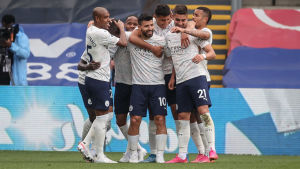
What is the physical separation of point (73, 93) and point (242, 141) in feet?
9.90

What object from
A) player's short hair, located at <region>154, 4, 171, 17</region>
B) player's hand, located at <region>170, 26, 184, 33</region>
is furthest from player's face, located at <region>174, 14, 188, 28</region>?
player's hand, located at <region>170, 26, 184, 33</region>

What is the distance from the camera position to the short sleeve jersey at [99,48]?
9.55 m

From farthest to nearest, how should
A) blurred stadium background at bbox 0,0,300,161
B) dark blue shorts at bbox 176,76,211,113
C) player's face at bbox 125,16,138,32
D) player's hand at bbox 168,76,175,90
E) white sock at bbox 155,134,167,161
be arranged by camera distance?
1. blurred stadium background at bbox 0,0,300,161
2. player's face at bbox 125,16,138,32
3. player's hand at bbox 168,76,175,90
4. white sock at bbox 155,134,167,161
5. dark blue shorts at bbox 176,76,211,113

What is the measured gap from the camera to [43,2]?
15.8 m

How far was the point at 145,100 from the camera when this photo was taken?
9805 mm

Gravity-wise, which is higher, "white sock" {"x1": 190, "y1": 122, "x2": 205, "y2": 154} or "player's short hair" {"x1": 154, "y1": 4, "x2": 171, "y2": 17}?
"player's short hair" {"x1": 154, "y1": 4, "x2": 171, "y2": 17}

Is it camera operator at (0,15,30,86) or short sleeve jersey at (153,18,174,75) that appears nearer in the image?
short sleeve jersey at (153,18,174,75)

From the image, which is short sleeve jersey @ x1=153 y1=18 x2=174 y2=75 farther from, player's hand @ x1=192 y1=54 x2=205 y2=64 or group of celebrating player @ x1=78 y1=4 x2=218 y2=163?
player's hand @ x1=192 y1=54 x2=205 y2=64

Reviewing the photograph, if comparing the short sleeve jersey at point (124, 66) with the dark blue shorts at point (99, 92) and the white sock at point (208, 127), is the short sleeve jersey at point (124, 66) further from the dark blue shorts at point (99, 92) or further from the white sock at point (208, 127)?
the white sock at point (208, 127)

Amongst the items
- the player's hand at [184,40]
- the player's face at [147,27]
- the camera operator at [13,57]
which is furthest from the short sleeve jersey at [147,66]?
the camera operator at [13,57]

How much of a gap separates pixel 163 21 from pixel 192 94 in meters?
1.07

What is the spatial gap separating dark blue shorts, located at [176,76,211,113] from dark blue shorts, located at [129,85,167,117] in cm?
22

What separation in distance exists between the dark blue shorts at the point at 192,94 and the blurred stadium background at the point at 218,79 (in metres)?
2.98

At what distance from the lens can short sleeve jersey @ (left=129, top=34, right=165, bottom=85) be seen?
9789 millimetres
